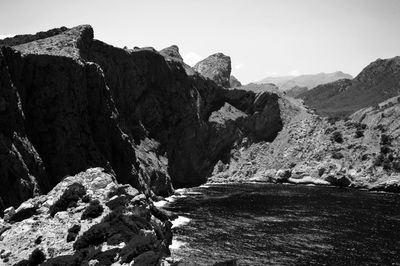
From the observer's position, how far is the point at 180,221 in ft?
344

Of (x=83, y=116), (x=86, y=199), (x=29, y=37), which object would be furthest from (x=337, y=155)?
(x=86, y=199)

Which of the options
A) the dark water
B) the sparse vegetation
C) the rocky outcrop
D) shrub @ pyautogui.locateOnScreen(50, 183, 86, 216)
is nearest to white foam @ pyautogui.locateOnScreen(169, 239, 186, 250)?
the dark water

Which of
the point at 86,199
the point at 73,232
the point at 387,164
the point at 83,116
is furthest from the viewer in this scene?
the point at 387,164

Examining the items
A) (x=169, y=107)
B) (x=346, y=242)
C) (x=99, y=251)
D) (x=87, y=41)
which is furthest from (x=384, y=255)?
(x=169, y=107)

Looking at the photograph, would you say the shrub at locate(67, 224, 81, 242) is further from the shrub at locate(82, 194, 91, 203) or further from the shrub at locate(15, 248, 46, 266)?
the shrub at locate(82, 194, 91, 203)

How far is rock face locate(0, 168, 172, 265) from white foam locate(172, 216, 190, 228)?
1212cm

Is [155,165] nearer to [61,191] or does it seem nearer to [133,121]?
[133,121]

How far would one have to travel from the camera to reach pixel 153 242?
66.1 meters

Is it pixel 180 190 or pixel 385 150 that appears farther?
pixel 385 150

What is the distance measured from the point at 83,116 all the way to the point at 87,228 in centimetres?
5111

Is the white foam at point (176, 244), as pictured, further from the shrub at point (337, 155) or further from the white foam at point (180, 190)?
the shrub at point (337, 155)

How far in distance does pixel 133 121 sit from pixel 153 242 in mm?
110869

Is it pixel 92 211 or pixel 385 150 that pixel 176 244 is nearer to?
pixel 92 211

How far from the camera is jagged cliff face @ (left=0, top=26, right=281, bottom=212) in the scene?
99.3 metres
